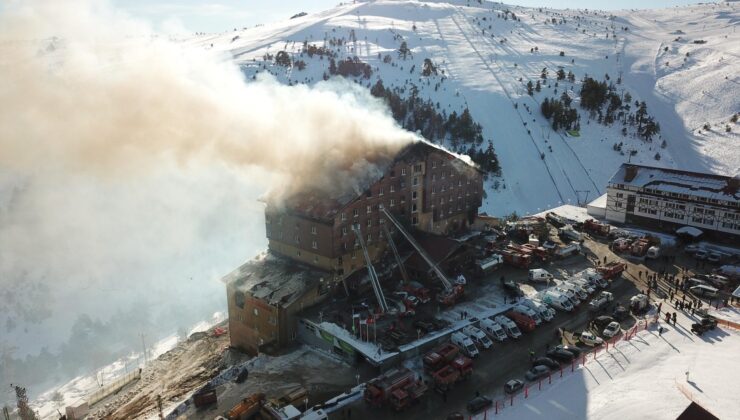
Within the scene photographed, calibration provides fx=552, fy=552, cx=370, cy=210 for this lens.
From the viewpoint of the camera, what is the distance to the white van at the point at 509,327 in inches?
1326

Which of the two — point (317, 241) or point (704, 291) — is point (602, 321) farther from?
point (317, 241)

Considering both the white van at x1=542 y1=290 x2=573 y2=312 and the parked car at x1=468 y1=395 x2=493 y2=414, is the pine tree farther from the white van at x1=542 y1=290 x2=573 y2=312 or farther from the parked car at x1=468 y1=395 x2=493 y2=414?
the parked car at x1=468 y1=395 x2=493 y2=414

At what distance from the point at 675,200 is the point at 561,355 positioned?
2778 cm

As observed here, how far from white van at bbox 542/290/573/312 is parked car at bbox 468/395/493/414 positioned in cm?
1235

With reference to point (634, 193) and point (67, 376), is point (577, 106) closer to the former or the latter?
point (634, 193)

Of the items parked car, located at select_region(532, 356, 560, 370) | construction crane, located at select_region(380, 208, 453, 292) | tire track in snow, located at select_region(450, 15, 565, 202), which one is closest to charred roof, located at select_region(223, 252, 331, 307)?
construction crane, located at select_region(380, 208, 453, 292)

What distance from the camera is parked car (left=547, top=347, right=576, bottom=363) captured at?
3038cm

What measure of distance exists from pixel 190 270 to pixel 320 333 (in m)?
53.9

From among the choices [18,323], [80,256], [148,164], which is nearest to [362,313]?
[148,164]

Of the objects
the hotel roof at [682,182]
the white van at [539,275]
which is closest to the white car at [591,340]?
the white van at [539,275]

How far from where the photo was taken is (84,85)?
1492 inches

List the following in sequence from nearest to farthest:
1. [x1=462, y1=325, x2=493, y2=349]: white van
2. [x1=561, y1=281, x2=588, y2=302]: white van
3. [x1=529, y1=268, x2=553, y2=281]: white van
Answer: [x1=462, y1=325, x2=493, y2=349]: white van
[x1=561, y1=281, x2=588, y2=302]: white van
[x1=529, y1=268, x2=553, y2=281]: white van

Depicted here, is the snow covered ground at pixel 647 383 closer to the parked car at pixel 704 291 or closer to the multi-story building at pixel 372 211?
the parked car at pixel 704 291

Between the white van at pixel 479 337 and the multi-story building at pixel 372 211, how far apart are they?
11.1 metres
